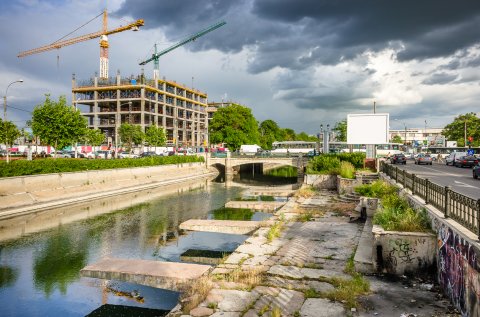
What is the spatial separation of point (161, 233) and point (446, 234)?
1589 centimetres

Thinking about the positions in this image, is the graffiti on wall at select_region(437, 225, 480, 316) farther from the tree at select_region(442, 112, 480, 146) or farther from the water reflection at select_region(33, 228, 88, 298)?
the tree at select_region(442, 112, 480, 146)

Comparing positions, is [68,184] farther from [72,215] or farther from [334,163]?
[334,163]

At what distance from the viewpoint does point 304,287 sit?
9.02m

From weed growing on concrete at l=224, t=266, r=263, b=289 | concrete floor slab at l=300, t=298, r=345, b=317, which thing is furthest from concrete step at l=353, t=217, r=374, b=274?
weed growing on concrete at l=224, t=266, r=263, b=289

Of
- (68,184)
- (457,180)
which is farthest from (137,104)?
(457,180)

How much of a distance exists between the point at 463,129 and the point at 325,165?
89.7 metres

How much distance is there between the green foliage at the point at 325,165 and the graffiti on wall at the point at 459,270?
80.4 feet

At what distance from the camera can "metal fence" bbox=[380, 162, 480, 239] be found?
7.48 metres

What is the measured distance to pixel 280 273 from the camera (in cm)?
1000

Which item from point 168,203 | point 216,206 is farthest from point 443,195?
point 168,203

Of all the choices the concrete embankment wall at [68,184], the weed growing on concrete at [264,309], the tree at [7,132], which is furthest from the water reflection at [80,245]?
the tree at [7,132]

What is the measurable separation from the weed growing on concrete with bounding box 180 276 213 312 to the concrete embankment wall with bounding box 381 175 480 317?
5443mm

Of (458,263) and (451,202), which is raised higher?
(451,202)

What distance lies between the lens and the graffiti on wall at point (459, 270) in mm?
6707
